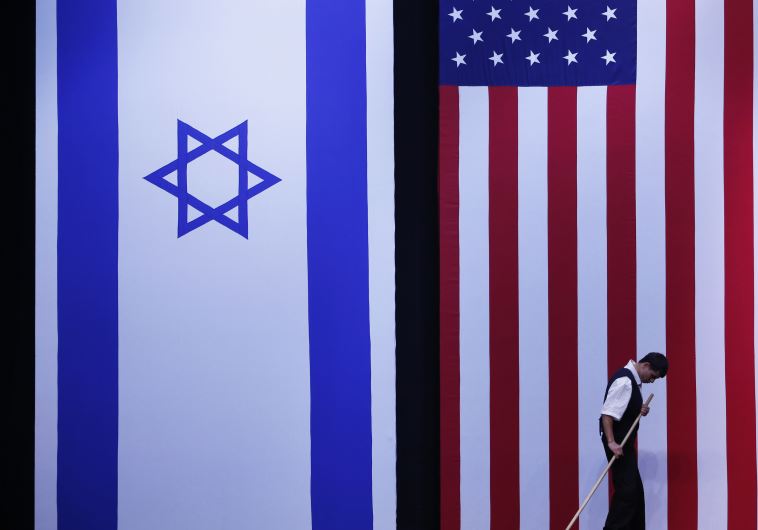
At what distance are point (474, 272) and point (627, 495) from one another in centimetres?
128

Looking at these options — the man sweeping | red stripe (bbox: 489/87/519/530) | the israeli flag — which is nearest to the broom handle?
the man sweeping

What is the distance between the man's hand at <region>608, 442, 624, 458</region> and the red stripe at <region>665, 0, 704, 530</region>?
0.47 meters

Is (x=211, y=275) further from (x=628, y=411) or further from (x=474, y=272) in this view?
(x=628, y=411)

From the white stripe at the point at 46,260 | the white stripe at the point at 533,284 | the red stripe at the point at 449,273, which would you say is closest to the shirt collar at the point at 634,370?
the white stripe at the point at 533,284

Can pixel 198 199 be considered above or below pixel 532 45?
below

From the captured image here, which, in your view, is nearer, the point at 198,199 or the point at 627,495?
the point at 627,495

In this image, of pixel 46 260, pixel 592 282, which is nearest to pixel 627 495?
pixel 592 282

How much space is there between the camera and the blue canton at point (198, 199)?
13.6ft

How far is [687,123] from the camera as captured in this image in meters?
4.15

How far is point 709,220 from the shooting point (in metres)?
4.16

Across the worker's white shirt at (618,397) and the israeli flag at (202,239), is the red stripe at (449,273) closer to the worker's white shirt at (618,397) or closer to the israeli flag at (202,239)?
the israeli flag at (202,239)

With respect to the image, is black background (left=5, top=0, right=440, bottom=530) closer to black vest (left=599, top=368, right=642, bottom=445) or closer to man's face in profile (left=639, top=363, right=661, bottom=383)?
black vest (left=599, top=368, right=642, bottom=445)

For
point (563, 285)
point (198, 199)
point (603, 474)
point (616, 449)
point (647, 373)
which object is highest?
point (198, 199)
